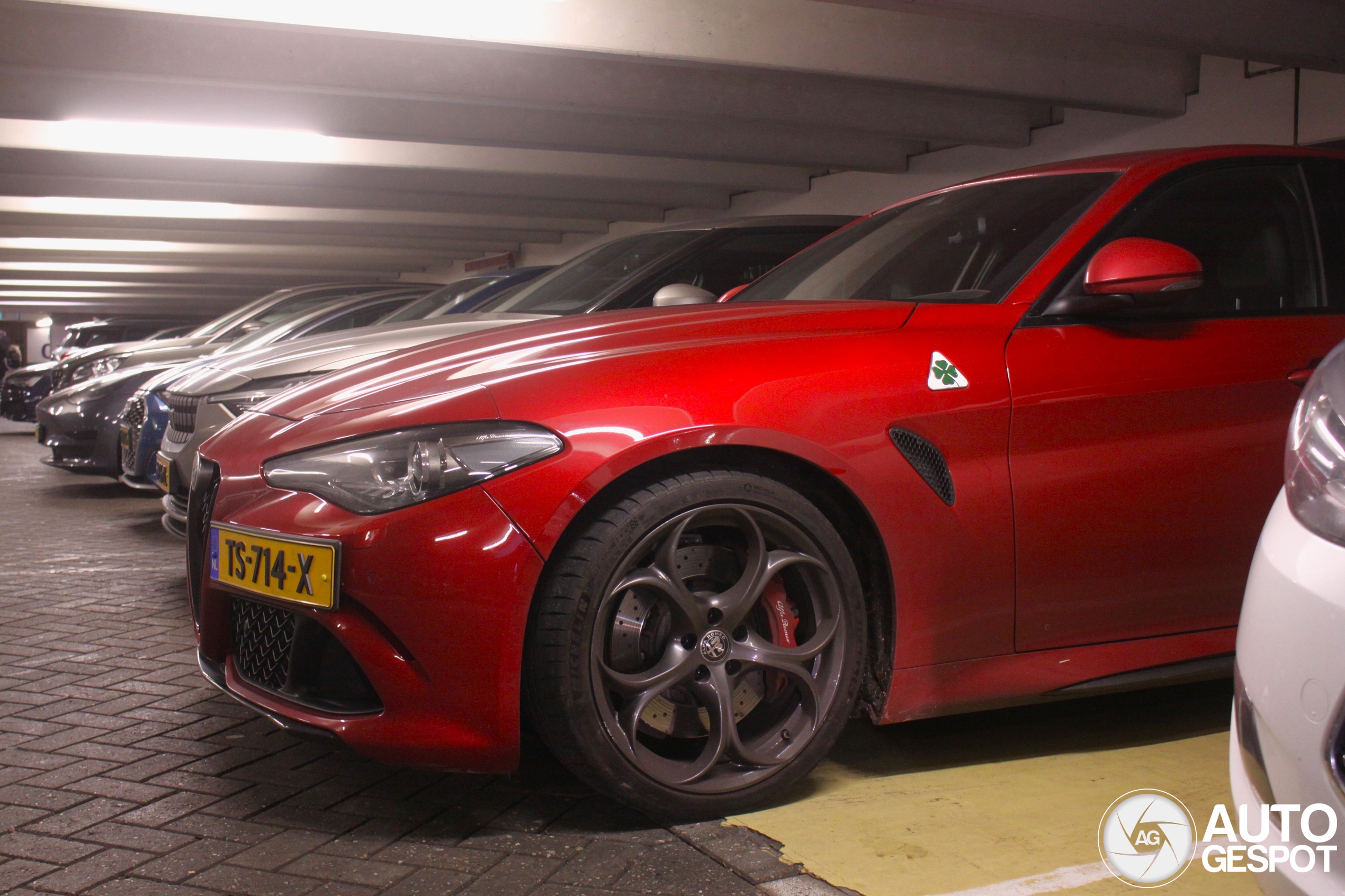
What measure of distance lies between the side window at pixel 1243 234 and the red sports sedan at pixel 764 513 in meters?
0.02

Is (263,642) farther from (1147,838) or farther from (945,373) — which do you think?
(1147,838)

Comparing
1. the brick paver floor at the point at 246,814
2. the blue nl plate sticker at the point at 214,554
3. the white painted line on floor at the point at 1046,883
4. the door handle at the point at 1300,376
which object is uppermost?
the door handle at the point at 1300,376

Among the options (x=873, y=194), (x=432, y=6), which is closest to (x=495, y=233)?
(x=873, y=194)

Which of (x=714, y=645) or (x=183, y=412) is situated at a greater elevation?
(x=183, y=412)

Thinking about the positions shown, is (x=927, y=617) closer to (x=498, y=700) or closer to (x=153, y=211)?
(x=498, y=700)

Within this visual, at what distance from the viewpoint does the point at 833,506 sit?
8.60 feet

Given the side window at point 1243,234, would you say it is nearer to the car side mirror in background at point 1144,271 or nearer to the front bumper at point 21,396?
the car side mirror in background at point 1144,271

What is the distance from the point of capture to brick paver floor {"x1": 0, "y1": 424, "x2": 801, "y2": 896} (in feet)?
7.47

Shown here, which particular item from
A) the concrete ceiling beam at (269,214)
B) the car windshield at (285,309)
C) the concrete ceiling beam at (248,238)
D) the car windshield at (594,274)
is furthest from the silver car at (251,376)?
the concrete ceiling beam at (248,238)

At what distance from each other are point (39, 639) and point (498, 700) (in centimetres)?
272

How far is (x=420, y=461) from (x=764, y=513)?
705 mm

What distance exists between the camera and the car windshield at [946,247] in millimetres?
2996

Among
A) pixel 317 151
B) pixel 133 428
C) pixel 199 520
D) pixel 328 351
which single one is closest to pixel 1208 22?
pixel 328 351

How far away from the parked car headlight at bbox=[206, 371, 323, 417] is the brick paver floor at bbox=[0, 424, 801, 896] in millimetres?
1314
